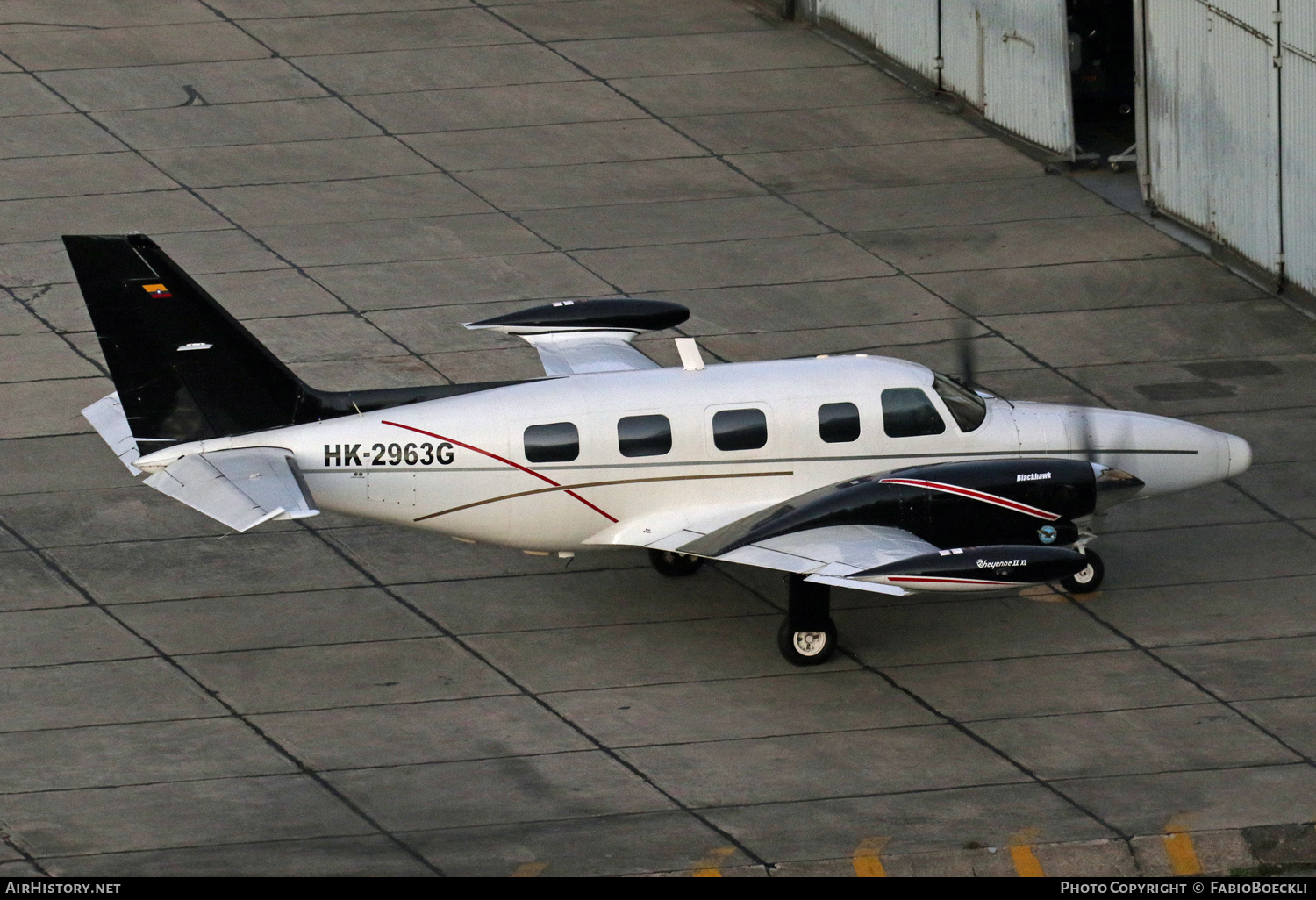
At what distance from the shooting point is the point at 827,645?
1842 cm

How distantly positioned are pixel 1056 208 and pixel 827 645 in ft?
43.6

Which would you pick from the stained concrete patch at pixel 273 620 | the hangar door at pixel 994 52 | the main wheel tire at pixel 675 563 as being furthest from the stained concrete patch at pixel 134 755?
the hangar door at pixel 994 52

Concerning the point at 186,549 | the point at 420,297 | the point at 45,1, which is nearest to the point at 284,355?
the point at 420,297

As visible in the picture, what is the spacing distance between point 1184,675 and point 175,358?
9283mm

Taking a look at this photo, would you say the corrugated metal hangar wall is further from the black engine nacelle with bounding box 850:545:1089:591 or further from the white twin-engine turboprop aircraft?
the black engine nacelle with bounding box 850:545:1089:591

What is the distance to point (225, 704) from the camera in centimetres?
1800

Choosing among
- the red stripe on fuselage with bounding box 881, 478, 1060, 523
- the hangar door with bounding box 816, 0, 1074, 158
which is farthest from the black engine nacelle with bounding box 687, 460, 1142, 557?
the hangar door with bounding box 816, 0, 1074, 158

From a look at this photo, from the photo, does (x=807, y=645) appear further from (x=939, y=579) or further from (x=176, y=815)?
(x=176, y=815)

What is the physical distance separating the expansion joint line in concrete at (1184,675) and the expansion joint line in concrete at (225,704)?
6854 mm

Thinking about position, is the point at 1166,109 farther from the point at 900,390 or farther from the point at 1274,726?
the point at 1274,726

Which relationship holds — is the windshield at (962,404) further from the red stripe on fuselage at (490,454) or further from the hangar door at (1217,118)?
the hangar door at (1217,118)

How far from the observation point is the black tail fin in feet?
59.9

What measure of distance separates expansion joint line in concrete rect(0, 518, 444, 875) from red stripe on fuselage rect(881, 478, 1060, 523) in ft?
17.2

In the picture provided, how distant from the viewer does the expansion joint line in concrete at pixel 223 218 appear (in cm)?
2581
